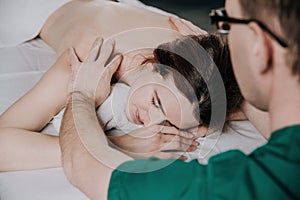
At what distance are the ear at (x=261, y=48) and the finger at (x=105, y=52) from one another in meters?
0.71

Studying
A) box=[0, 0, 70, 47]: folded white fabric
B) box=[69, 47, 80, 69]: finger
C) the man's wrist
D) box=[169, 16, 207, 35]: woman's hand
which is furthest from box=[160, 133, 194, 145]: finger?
box=[0, 0, 70, 47]: folded white fabric

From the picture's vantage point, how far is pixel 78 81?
1495mm

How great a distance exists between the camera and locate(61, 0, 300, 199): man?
87 centimetres

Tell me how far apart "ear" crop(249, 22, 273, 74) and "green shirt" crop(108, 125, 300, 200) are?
0.39 feet

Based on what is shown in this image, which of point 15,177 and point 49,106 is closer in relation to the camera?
point 15,177

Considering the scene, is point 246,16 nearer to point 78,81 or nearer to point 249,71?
point 249,71

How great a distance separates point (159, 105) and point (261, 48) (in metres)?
0.63

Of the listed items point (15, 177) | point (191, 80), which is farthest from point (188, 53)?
point (15, 177)

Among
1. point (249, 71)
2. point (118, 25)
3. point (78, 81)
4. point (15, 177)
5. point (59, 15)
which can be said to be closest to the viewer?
point (249, 71)

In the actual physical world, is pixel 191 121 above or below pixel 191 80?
below

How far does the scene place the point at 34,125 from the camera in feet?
4.98

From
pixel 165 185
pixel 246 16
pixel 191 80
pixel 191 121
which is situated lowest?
pixel 191 121

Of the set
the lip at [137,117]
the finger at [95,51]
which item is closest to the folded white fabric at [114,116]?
the lip at [137,117]

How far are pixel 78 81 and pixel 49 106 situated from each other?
13cm
